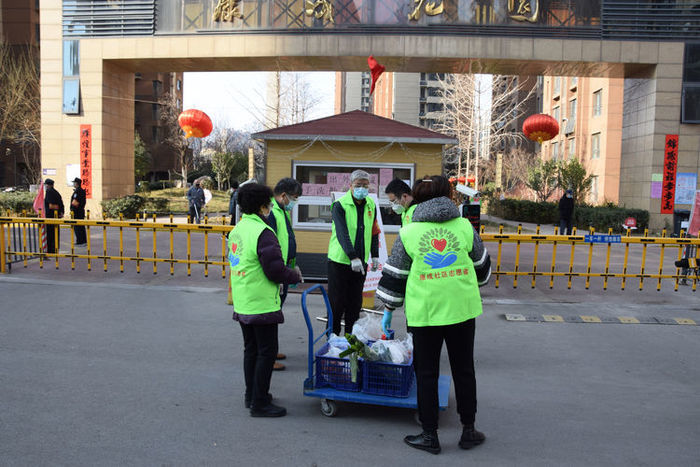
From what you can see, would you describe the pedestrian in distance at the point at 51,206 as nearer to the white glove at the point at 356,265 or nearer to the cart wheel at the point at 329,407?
the white glove at the point at 356,265

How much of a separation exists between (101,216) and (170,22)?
741 centimetres

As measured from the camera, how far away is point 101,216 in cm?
2200

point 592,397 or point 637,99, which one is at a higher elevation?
point 637,99

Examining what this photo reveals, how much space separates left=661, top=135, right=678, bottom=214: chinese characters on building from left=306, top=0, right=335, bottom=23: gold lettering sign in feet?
38.8

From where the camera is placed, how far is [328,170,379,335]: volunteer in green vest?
614cm

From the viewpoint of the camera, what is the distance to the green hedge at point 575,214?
2097 centimetres

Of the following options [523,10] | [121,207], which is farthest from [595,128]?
[121,207]

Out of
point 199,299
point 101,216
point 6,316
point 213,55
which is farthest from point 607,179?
point 6,316

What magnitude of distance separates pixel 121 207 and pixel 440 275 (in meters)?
19.9

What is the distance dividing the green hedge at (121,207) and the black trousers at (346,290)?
17.0 metres

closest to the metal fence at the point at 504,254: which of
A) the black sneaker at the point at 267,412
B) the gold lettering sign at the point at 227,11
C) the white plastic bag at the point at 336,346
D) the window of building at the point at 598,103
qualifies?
the white plastic bag at the point at 336,346

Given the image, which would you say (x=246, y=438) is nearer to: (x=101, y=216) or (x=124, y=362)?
(x=124, y=362)

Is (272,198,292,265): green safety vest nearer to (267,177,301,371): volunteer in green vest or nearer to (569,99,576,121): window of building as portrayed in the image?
(267,177,301,371): volunteer in green vest

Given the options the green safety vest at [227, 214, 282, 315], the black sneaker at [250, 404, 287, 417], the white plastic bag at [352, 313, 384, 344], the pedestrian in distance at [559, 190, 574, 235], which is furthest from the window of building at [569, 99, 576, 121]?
the black sneaker at [250, 404, 287, 417]
